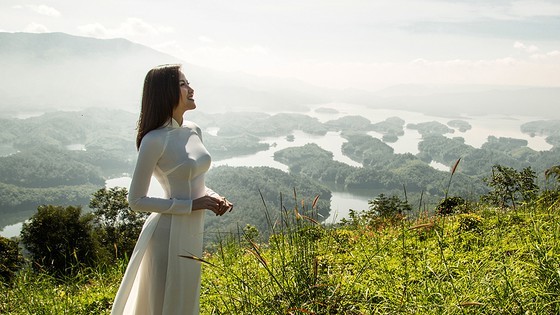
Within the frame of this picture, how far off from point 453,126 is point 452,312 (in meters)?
199

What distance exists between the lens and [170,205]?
2102mm

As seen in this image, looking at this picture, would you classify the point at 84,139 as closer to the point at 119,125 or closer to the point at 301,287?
the point at 119,125

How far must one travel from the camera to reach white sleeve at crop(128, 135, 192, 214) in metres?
2.03

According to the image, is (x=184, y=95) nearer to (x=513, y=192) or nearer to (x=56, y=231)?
(x=513, y=192)

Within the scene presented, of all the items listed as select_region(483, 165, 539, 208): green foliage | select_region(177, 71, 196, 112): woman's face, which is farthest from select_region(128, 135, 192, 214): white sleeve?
select_region(483, 165, 539, 208): green foliage

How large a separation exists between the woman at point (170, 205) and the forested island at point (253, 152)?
4637 centimetres

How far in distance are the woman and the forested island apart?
46.4 meters

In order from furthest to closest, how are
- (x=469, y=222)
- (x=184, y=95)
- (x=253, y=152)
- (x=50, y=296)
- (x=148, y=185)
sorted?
(x=253, y=152)
(x=469, y=222)
(x=50, y=296)
(x=184, y=95)
(x=148, y=185)

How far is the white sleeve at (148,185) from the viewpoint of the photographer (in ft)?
6.67

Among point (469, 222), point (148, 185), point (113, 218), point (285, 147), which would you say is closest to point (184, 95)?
point (148, 185)

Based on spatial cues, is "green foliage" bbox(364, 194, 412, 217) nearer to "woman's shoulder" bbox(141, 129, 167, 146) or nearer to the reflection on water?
"woman's shoulder" bbox(141, 129, 167, 146)

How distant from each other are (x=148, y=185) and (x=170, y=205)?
0.47 feet

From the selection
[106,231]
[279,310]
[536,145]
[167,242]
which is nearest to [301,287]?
[279,310]

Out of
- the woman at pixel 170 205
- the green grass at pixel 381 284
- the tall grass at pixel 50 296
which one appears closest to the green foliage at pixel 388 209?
the green grass at pixel 381 284
